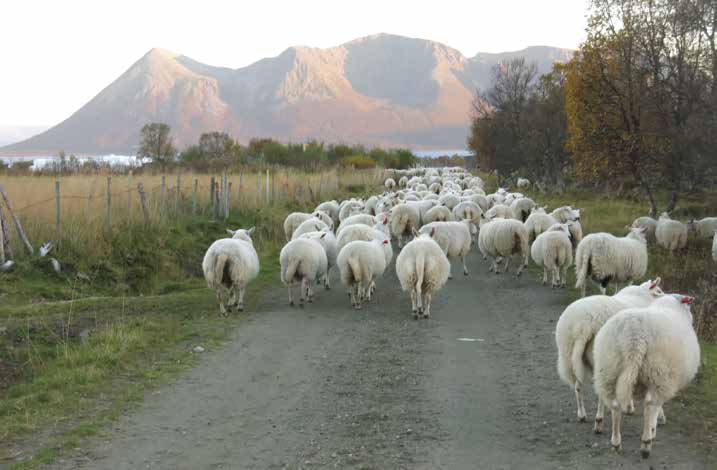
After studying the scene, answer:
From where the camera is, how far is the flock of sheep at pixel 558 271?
611 cm

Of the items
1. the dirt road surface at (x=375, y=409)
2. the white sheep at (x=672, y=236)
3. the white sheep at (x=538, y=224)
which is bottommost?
the dirt road surface at (x=375, y=409)

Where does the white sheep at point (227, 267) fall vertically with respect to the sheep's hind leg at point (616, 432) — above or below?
above

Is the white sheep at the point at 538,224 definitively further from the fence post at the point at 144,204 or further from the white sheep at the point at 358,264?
the fence post at the point at 144,204

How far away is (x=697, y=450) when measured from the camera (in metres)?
6.36

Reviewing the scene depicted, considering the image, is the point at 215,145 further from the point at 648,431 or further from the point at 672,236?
the point at 648,431

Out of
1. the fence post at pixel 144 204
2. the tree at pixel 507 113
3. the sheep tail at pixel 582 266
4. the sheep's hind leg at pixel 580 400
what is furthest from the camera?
the tree at pixel 507 113

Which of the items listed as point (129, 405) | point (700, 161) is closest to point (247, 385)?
point (129, 405)

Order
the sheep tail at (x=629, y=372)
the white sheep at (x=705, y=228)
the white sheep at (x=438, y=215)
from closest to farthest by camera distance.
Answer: the sheep tail at (x=629, y=372), the white sheep at (x=705, y=228), the white sheep at (x=438, y=215)

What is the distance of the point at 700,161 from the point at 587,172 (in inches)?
256

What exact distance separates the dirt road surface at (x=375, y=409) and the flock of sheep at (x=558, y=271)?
43cm

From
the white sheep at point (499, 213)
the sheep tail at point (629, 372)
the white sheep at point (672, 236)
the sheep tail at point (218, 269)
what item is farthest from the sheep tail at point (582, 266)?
the white sheep at point (499, 213)

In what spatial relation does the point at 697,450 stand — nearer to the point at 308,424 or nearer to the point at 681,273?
the point at 308,424

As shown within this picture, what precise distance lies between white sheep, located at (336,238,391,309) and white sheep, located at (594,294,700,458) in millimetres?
6901

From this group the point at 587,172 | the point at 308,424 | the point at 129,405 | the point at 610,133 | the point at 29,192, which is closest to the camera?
the point at 308,424
